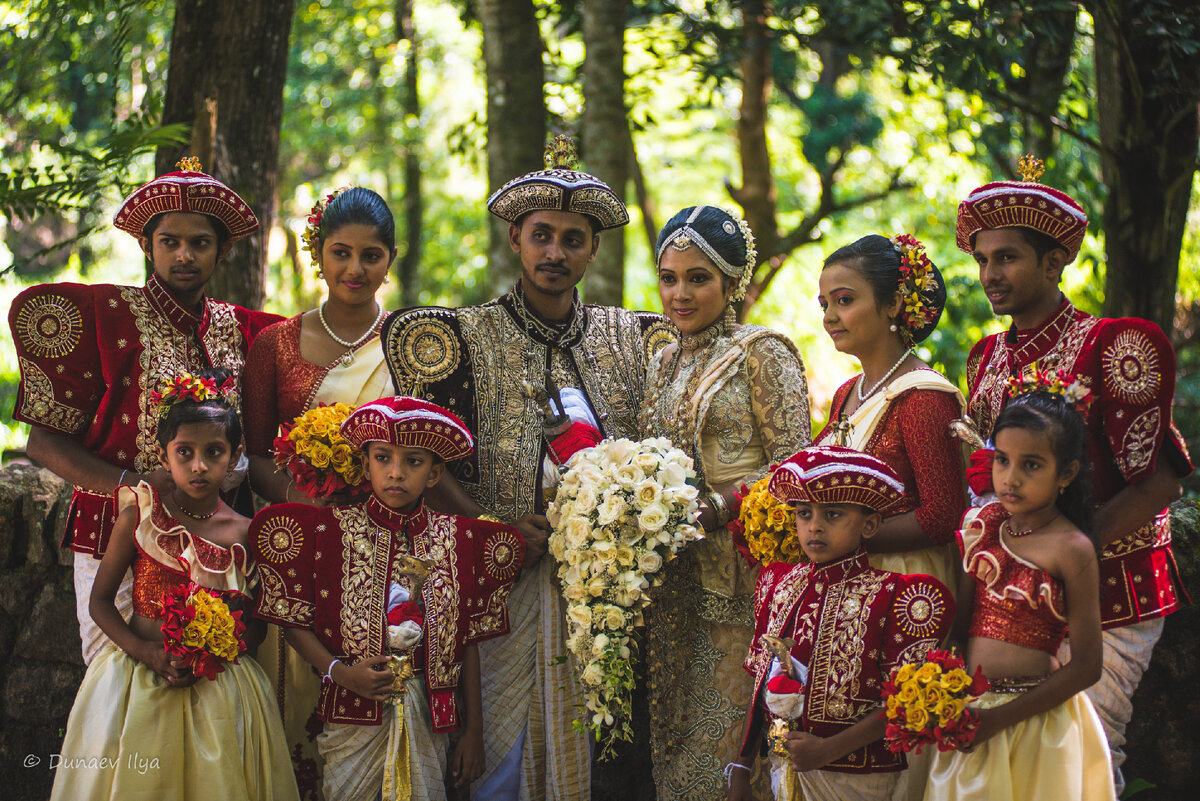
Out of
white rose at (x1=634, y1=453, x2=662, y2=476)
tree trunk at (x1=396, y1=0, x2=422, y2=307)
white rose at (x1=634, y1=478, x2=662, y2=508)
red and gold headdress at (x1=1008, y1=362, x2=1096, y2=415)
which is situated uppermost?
tree trunk at (x1=396, y1=0, x2=422, y2=307)

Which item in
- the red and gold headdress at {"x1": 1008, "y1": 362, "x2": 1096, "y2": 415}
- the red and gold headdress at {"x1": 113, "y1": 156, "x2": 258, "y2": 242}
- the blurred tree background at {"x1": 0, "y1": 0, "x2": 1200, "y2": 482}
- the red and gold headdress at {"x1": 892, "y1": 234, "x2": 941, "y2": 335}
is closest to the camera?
the red and gold headdress at {"x1": 1008, "y1": 362, "x2": 1096, "y2": 415}

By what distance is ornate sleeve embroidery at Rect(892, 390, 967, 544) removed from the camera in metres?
3.47

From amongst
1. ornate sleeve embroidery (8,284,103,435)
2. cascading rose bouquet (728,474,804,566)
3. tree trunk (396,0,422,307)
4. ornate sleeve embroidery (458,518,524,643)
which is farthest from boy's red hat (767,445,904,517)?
tree trunk (396,0,422,307)

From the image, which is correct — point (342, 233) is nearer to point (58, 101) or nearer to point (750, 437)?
point (750, 437)

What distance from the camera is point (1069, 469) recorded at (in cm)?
313

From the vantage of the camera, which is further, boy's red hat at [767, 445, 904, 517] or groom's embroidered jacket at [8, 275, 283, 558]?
groom's embroidered jacket at [8, 275, 283, 558]

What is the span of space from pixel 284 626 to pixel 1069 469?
275 centimetres

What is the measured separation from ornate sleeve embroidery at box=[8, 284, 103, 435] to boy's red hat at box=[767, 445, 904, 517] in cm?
275

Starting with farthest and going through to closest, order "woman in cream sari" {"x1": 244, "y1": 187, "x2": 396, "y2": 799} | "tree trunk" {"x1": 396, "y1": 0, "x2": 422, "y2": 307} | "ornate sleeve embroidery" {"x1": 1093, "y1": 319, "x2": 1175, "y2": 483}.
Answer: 1. "tree trunk" {"x1": 396, "y1": 0, "x2": 422, "y2": 307}
2. "woman in cream sari" {"x1": 244, "y1": 187, "x2": 396, "y2": 799}
3. "ornate sleeve embroidery" {"x1": 1093, "y1": 319, "x2": 1175, "y2": 483}

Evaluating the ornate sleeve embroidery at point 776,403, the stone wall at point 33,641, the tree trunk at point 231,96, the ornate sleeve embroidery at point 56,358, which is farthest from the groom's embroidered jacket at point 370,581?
the tree trunk at point 231,96

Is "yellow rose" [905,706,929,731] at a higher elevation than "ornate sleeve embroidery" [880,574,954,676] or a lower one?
lower

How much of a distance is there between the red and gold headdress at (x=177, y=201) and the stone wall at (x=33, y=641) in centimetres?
170

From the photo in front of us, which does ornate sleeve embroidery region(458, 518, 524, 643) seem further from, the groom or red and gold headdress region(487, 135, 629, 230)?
red and gold headdress region(487, 135, 629, 230)

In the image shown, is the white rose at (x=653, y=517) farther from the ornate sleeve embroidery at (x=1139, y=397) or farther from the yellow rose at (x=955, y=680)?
the ornate sleeve embroidery at (x=1139, y=397)
